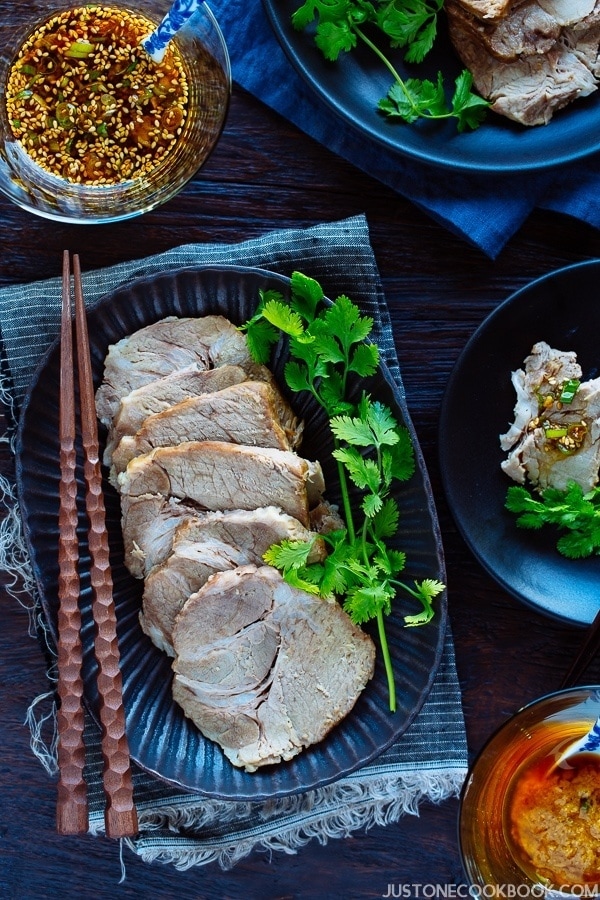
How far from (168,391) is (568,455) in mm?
1173

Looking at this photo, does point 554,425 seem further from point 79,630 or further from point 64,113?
point 64,113

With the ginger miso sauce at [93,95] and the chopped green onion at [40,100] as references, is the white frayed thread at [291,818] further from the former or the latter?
the chopped green onion at [40,100]

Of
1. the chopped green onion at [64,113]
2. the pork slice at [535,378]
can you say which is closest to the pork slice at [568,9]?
the pork slice at [535,378]

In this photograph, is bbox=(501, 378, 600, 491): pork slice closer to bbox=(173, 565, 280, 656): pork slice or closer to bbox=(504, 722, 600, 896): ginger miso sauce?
bbox=(504, 722, 600, 896): ginger miso sauce

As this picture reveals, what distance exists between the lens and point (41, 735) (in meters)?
2.79

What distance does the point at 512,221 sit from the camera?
269cm

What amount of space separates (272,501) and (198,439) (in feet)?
0.88

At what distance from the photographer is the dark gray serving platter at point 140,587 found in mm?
2498

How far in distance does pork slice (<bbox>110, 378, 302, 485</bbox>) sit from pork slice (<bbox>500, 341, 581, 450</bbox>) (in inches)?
27.9

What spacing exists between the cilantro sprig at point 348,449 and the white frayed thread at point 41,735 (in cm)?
98

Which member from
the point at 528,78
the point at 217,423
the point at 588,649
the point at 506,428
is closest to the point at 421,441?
the point at 506,428

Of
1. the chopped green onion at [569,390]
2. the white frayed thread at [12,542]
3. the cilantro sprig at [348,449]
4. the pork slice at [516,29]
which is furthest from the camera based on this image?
the white frayed thread at [12,542]

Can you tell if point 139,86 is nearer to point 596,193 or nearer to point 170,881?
point 596,193

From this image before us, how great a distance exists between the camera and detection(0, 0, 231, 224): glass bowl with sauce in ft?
8.34
